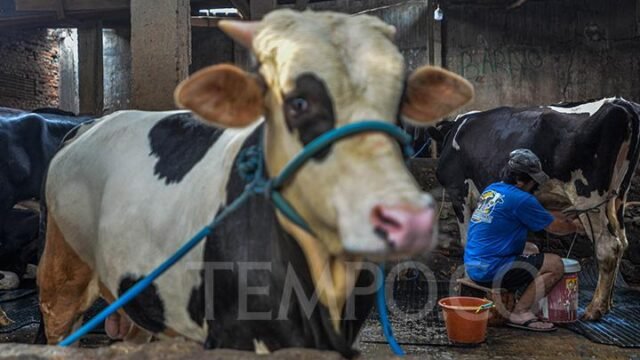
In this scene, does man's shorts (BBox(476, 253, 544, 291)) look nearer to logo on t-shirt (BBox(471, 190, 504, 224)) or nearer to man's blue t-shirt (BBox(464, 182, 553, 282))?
man's blue t-shirt (BBox(464, 182, 553, 282))

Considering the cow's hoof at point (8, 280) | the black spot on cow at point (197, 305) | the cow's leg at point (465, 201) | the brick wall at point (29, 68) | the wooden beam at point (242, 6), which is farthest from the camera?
the brick wall at point (29, 68)

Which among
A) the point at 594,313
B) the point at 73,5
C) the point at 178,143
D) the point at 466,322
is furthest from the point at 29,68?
the point at 594,313

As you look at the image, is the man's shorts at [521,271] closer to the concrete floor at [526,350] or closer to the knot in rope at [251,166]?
the concrete floor at [526,350]

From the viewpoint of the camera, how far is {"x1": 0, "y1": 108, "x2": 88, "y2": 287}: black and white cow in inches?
234

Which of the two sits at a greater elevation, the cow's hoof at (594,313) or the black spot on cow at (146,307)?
the black spot on cow at (146,307)

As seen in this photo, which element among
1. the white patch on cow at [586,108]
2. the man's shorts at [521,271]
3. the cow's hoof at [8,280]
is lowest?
the cow's hoof at [8,280]

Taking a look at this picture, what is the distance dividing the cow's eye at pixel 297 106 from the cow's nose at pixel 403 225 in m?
0.42

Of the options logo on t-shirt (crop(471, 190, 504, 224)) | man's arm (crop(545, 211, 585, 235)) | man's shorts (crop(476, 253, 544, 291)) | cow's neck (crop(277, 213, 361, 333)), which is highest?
cow's neck (crop(277, 213, 361, 333))

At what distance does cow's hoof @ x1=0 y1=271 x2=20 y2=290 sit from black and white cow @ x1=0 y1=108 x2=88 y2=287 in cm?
14

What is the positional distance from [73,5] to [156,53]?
5.65m

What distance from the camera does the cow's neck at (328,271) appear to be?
190 centimetres

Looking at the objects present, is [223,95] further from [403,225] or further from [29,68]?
[29,68]

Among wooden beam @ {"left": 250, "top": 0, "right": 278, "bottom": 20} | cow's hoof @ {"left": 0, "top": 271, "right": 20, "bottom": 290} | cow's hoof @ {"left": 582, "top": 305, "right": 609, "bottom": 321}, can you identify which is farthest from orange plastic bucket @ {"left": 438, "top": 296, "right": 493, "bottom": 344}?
wooden beam @ {"left": 250, "top": 0, "right": 278, "bottom": 20}

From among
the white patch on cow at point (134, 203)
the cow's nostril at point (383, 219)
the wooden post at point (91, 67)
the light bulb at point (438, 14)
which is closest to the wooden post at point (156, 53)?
the white patch on cow at point (134, 203)
